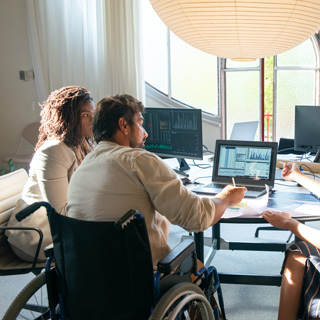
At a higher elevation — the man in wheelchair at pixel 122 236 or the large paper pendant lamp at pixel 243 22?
the large paper pendant lamp at pixel 243 22

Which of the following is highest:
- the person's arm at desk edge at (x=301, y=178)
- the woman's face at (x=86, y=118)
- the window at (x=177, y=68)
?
the window at (x=177, y=68)

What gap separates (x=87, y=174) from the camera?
5.22ft

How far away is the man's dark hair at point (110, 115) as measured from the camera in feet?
5.52

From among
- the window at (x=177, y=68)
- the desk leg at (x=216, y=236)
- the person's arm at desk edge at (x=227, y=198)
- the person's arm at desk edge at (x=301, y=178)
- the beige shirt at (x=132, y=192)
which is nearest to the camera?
the beige shirt at (x=132, y=192)

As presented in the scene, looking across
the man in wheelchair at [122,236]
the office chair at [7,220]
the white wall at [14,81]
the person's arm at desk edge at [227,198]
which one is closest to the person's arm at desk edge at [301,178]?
the person's arm at desk edge at [227,198]

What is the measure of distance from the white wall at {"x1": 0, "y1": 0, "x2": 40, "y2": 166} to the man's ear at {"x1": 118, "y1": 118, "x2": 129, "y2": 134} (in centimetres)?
333

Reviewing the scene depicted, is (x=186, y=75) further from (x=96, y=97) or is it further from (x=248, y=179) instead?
(x=248, y=179)

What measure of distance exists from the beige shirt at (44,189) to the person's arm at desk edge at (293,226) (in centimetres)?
91

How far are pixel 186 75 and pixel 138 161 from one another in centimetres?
386

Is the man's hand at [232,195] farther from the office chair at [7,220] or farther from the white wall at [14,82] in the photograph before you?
the white wall at [14,82]

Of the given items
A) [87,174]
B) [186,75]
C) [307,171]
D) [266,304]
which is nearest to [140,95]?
[186,75]

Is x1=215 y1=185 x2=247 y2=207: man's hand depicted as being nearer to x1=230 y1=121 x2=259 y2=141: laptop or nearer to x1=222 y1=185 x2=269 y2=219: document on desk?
x1=222 y1=185 x2=269 y2=219: document on desk

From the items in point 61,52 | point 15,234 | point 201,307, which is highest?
point 61,52

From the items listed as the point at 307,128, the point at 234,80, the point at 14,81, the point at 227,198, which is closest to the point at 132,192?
the point at 227,198
